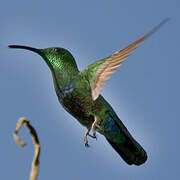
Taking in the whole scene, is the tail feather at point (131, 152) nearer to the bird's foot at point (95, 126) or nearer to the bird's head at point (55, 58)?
the bird's foot at point (95, 126)

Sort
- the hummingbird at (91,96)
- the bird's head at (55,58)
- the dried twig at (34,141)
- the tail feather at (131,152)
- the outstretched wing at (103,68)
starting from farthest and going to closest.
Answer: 1. the tail feather at (131,152)
2. the bird's head at (55,58)
3. the hummingbird at (91,96)
4. the outstretched wing at (103,68)
5. the dried twig at (34,141)

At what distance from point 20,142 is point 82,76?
200cm

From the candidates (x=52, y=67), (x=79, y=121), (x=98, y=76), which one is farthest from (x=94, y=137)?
(x=52, y=67)

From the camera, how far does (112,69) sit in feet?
10.4

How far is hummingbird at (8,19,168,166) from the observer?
11.1 ft

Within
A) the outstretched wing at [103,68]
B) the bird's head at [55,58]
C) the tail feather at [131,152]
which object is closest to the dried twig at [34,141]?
the outstretched wing at [103,68]

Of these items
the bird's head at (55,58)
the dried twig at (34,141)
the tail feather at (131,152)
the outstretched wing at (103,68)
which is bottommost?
the tail feather at (131,152)

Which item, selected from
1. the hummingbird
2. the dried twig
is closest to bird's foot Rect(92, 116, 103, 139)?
the hummingbird

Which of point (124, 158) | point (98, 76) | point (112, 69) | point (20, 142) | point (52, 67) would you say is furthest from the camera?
point (124, 158)

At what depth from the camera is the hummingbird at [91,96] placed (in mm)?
3381

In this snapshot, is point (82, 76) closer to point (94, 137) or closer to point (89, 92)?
point (89, 92)

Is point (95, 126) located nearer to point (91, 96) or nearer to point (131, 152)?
point (91, 96)

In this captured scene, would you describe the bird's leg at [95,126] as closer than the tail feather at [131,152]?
Yes

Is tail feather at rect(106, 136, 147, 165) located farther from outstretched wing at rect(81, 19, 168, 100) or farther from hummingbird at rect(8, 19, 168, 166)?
outstretched wing at rect(81, 19, 168, 100)
